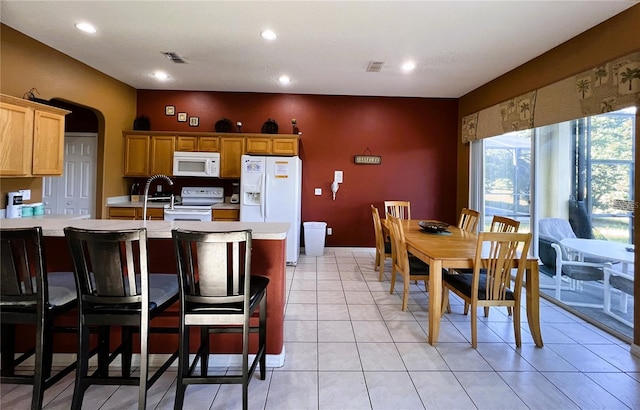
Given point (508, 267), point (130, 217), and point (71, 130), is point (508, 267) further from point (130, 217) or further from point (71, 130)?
point (71, 130)

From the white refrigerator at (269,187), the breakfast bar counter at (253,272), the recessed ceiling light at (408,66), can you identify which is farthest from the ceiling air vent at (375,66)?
the breakfast bar counter at (253,272)

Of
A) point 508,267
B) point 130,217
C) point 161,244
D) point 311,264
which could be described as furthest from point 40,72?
point 508,267

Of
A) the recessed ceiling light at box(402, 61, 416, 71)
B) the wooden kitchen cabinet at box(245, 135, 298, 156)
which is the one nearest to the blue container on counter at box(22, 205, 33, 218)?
the wooden kitchen cabinet at box(245, 135, 298, 156)

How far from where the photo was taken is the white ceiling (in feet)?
8.67

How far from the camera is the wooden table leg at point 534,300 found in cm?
241

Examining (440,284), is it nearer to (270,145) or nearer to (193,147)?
(270,145)

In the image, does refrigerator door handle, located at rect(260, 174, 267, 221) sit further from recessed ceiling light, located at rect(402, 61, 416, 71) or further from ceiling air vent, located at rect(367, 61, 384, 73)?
recessed ceiling light, located at rect(402, 61, 416, 71)

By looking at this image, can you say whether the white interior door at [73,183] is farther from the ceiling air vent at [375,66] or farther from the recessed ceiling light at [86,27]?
the ceiling air vent at [375,66]

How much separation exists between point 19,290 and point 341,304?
250 cm

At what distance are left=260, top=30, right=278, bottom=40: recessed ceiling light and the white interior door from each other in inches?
135

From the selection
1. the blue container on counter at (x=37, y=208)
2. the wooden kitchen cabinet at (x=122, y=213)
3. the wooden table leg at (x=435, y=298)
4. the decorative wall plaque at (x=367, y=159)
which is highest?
the decorative wall plaque at (x=367, y=159)

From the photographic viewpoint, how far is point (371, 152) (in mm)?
5504

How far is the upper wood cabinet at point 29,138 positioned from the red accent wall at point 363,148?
2470 mm

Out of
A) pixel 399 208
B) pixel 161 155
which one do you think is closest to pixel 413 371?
pixel 399 208
